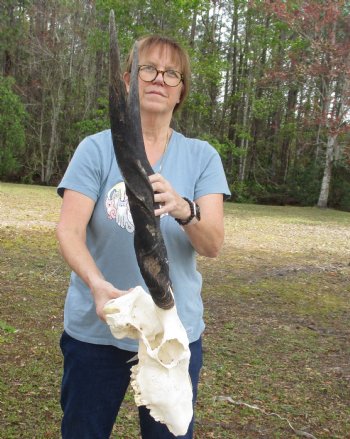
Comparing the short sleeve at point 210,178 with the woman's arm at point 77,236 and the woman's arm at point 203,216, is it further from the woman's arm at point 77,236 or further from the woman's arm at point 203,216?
the woman's arm at point 77,236

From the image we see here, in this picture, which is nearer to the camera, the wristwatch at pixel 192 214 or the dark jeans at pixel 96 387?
the wristwatch at pixel 192 214

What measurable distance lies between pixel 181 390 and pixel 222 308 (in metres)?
5.00

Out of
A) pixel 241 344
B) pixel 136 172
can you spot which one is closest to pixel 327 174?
pixel 241 344

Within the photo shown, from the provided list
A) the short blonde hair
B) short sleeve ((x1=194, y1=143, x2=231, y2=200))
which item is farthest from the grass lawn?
the short blonde hair

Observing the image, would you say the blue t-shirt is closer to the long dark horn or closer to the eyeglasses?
the eyeglasses

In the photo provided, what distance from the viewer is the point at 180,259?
81.8 inches

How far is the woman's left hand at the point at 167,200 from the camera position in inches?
61.7

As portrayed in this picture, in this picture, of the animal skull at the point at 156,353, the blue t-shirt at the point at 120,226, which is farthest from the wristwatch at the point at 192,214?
the animal skull at the point at 156,353

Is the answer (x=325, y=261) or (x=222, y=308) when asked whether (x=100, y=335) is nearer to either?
(x=222, y=308)

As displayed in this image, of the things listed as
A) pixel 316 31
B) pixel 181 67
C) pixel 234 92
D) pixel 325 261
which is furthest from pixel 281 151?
pixel 181 67

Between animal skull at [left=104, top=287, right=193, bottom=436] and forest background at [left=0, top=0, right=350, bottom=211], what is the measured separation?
71.6 feet

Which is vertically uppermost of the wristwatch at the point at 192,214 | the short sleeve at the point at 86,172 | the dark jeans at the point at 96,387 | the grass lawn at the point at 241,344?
the short sleeve at the point at 86,172

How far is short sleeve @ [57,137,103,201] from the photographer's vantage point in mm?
1975

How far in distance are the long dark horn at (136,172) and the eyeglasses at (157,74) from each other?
58 cm
